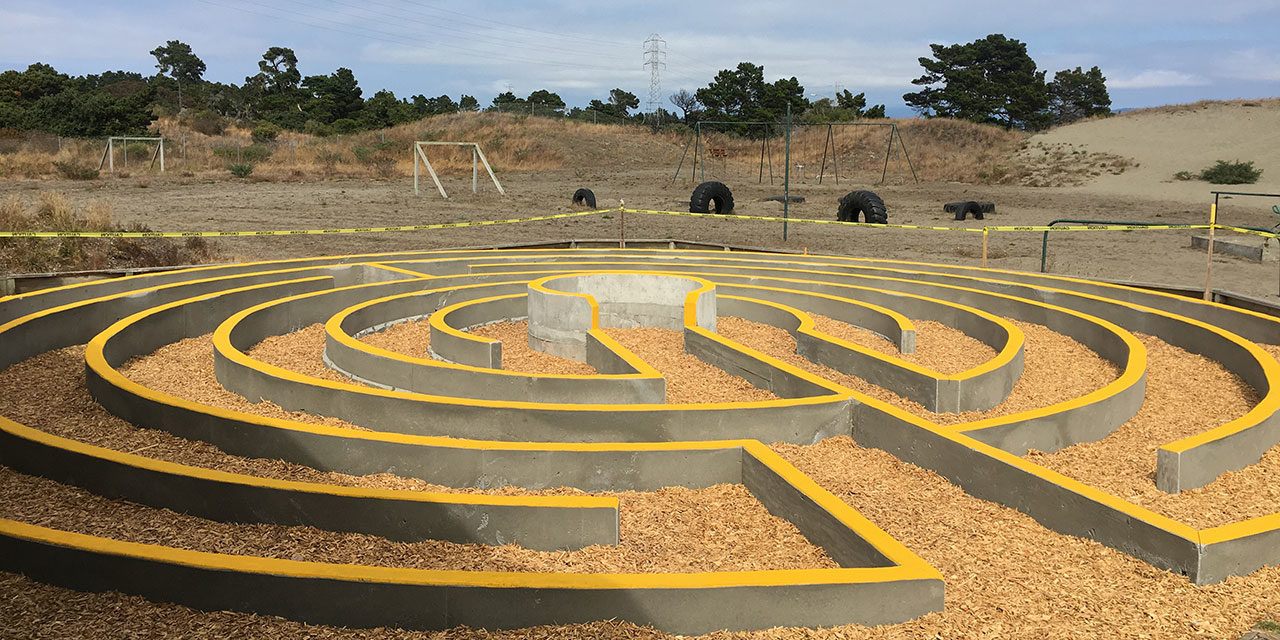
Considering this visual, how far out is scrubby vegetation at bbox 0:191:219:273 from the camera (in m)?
18.0

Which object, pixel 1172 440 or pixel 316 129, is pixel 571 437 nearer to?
pixel 1172 440

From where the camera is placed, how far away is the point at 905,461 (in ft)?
28.7

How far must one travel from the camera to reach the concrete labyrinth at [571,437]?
5.47m

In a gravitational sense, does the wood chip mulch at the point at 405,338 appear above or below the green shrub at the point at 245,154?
below

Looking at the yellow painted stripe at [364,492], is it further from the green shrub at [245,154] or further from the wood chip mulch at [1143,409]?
the green shrub at [245,154]

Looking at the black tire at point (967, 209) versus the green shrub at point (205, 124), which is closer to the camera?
the black tire at point (967, 209)

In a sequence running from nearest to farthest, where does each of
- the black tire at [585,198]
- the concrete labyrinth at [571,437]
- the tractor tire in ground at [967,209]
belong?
the concrete labyrinth at [571,437] < the tractor tire in ground at [967,209] < the black tire at [585,198]

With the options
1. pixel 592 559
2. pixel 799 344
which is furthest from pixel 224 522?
pixel 799 344

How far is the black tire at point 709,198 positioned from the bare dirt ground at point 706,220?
0.81 meters

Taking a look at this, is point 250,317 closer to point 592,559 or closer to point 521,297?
point 521,297

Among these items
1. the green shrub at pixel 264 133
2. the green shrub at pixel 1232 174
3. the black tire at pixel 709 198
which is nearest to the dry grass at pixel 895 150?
the green shrub at pixel 1232 174

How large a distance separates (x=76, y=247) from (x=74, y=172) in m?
26.8

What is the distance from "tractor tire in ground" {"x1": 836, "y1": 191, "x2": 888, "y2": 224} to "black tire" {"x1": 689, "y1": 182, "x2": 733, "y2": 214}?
426 cm

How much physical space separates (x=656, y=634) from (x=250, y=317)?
366 inches
